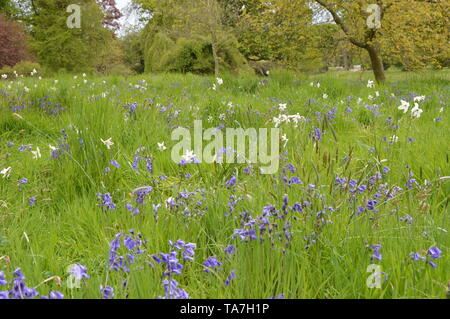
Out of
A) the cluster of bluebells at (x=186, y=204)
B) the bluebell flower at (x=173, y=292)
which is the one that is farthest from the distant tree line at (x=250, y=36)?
the bluebell flower at (x=173, y=292)

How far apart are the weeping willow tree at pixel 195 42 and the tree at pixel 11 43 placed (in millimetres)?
8097

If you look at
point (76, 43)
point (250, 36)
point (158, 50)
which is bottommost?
point (250, 36)

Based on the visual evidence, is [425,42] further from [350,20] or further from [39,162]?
[39,162]

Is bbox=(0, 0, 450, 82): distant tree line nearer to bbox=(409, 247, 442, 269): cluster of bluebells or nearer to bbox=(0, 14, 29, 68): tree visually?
bbox=(0, 14, 29, 68): tree

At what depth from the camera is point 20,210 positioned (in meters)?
2.29

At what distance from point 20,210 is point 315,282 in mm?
1727

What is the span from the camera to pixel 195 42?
16719 mm

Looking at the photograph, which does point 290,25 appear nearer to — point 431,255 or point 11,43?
point 431,255

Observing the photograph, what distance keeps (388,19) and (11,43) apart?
22175 mm

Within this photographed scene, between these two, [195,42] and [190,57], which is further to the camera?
[190,57]

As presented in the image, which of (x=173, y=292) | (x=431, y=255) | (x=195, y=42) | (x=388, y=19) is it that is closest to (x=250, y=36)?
(x=195, y=42)

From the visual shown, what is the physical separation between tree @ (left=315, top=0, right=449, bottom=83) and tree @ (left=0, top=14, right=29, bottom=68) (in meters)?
20.0
